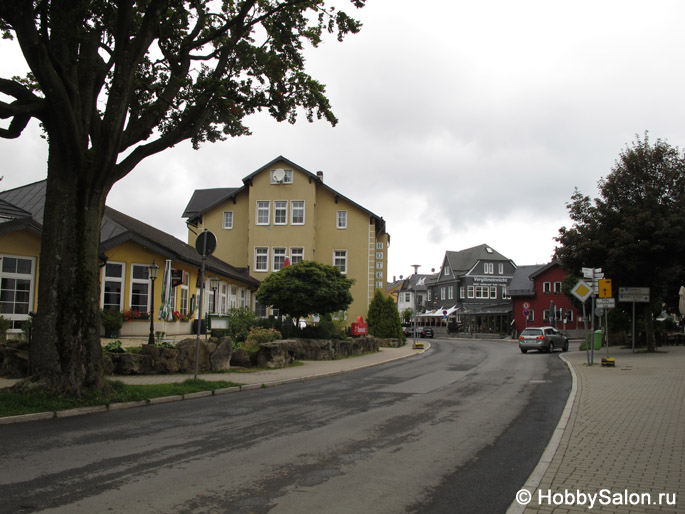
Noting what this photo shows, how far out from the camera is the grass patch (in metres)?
9.01

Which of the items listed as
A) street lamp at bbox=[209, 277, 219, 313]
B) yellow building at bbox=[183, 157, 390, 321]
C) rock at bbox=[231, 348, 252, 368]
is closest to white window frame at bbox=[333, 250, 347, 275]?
yellow building at bbox=[183, 157, 390, 321]

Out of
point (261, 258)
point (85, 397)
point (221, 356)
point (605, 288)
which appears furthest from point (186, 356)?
point (261, 258)

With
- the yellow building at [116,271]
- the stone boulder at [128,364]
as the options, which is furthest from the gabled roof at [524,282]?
the stone boulder at [128,364]

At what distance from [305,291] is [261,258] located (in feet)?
59.2

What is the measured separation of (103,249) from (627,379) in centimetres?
1839

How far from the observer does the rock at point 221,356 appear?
16000 millimetres

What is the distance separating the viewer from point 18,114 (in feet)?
32.2

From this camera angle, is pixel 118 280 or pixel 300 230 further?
pixel 300 230

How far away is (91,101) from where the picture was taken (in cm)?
1092

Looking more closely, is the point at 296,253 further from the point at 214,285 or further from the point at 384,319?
the point at 214,285

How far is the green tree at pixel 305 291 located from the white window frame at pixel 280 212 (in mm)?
16796

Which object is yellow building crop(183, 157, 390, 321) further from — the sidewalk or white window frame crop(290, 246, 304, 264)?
the sidewalk

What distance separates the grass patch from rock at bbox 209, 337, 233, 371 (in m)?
3.67

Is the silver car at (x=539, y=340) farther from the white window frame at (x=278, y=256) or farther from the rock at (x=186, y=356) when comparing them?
the rock at (x=186, y=356)
